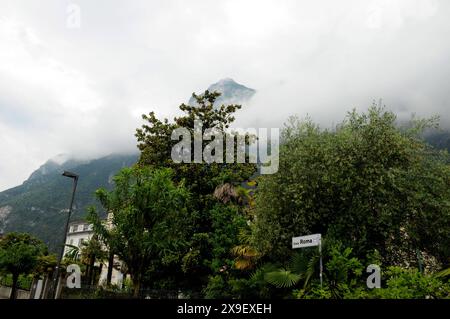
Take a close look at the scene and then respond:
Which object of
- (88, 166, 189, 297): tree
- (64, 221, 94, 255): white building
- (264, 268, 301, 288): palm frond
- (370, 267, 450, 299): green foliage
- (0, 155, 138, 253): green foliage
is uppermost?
(0, 155, 138, 253): green foliage

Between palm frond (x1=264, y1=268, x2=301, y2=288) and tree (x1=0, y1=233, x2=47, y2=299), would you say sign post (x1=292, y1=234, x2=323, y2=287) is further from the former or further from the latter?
tree (x1=0, y1=233, x2=47, y2=299)

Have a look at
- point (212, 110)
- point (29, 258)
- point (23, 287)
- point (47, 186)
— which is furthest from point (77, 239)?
point (47, 186)

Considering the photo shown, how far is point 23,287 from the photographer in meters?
28.8

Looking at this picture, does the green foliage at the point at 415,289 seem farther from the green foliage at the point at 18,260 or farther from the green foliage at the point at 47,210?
the green foliage at the point at 47,210

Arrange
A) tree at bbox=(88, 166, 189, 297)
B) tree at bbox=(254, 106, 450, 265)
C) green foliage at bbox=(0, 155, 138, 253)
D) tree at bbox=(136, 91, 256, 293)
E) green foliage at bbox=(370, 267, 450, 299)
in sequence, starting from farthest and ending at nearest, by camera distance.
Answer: green foliage at bbox=(0, 155, 138, 253) → tree at bbox=(136, 91, 256, 293) → tree at bbox=(88, 166, 189, 297) → tree at bbox=(254, 106, 450, 265) → green foliage at bbox=(370, 267, 450, 299)

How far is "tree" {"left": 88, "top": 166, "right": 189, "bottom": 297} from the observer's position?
1443 cm

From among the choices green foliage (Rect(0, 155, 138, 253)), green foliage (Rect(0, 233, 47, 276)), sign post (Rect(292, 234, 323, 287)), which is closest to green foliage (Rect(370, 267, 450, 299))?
sign post (Rect(292, 234, 323, 287))

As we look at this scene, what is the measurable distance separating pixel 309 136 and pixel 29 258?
20487 millimetres

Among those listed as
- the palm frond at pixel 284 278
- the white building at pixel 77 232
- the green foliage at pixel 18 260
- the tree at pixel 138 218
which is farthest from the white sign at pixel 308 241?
the white building at pixel 77 232

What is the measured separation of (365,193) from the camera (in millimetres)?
13258

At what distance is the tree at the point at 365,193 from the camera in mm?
13102

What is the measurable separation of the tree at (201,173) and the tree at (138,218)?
516cm

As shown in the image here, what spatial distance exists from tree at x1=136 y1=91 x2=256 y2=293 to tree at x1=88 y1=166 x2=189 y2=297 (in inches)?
203
